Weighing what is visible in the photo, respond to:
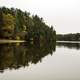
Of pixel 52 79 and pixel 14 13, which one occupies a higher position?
pixel 14 13

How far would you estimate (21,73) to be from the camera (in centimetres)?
1705

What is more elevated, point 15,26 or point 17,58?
point 15,26

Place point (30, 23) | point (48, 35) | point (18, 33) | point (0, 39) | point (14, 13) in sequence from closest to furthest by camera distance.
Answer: point (0, 39)
point (18, 33)
point (14, 13)
point (30, 23)
point (48, 35)

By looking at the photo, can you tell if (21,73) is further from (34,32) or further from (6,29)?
(34,32)

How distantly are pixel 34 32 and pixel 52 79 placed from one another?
89.1 metres

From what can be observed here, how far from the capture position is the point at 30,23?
10969cm

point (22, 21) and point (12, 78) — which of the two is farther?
point (22, 21)

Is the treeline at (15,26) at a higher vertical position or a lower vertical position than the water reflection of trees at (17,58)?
higher

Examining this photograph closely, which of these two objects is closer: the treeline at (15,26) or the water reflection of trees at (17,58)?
the water reflection of trees at (17,58)

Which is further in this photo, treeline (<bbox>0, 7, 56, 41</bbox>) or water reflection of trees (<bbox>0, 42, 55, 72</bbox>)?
treeline (<bbox>0, 7, 56, 41</bbox>)

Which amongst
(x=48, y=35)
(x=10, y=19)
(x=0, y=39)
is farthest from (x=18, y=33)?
(x=48, y=35)

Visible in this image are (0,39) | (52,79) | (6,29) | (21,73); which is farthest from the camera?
(6,29)

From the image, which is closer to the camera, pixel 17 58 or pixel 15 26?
pixel 17 58

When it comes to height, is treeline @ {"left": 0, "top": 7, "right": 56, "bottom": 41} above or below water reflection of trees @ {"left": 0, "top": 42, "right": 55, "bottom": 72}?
above
